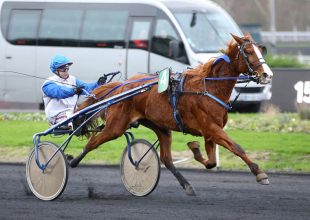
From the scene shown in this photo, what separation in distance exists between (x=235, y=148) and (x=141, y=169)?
136 centimetres

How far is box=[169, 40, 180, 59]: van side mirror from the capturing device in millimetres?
19922

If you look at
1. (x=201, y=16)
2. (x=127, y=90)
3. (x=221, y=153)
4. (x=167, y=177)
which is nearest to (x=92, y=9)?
(x=201, y=16)

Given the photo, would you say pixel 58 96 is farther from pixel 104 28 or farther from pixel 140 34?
pixel 104 28

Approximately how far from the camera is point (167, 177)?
12.7 metres

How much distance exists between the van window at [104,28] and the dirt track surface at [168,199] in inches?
321

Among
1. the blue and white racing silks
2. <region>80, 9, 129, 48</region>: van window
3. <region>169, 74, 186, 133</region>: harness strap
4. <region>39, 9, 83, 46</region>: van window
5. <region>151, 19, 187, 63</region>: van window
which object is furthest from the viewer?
<region>39, 9, 83, 46</region>: van window

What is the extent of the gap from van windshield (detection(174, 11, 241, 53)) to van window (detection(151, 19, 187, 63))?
0.24 m

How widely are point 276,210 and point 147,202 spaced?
143cm

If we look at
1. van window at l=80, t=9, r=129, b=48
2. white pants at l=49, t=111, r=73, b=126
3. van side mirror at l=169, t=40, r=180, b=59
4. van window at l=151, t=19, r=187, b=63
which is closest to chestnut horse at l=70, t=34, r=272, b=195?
white pants at l=49, t=111, r=73, b=126

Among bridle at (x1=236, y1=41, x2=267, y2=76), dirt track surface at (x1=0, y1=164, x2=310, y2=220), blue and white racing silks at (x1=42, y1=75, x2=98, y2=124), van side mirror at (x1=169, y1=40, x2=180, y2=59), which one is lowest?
dirt track surface at (x1=0, y1=164, x2=310, y2=220)

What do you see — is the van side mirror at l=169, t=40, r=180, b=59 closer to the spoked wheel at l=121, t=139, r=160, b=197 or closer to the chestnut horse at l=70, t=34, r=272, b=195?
the chestnut horse at l=70, t=34, r=272, b=195

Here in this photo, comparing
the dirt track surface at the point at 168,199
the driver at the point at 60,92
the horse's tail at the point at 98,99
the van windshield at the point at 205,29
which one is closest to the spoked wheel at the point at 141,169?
the dirt track surface at the point at 168,199

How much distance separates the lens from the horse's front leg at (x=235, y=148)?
9508mm

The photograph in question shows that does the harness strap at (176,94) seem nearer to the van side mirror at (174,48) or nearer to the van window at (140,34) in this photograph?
the van side mirror at (174,48)
